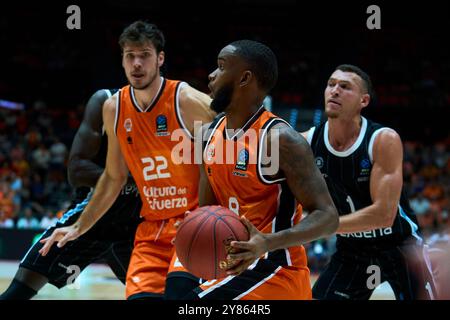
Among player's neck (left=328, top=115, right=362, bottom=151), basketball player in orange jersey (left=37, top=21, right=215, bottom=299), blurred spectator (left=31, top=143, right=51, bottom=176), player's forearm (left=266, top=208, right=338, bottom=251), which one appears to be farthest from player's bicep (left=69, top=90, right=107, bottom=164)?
blurred spectator (left=31, top=143, right=51, bottom=176)

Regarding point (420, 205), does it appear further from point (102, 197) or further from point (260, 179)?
point (260, 179)

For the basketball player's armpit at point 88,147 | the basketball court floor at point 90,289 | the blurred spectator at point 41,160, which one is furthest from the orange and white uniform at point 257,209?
the blurred spectator at point 41,160

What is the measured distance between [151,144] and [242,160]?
1.13 metres

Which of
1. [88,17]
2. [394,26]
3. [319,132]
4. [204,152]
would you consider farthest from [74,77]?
[204,152]

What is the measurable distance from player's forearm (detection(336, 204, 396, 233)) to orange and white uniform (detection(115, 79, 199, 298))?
0.89 m

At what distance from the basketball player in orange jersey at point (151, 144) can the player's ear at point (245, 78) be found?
97cm

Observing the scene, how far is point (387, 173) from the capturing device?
14.4 ft

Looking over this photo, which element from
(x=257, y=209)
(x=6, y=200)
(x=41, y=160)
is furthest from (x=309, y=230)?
(x=41, y=160)

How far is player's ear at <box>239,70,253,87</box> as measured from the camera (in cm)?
317

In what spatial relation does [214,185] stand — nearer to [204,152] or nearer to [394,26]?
[204,152]

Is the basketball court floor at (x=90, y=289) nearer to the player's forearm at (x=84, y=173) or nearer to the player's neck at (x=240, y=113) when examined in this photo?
the player's forearm at (x=84, y=173)
